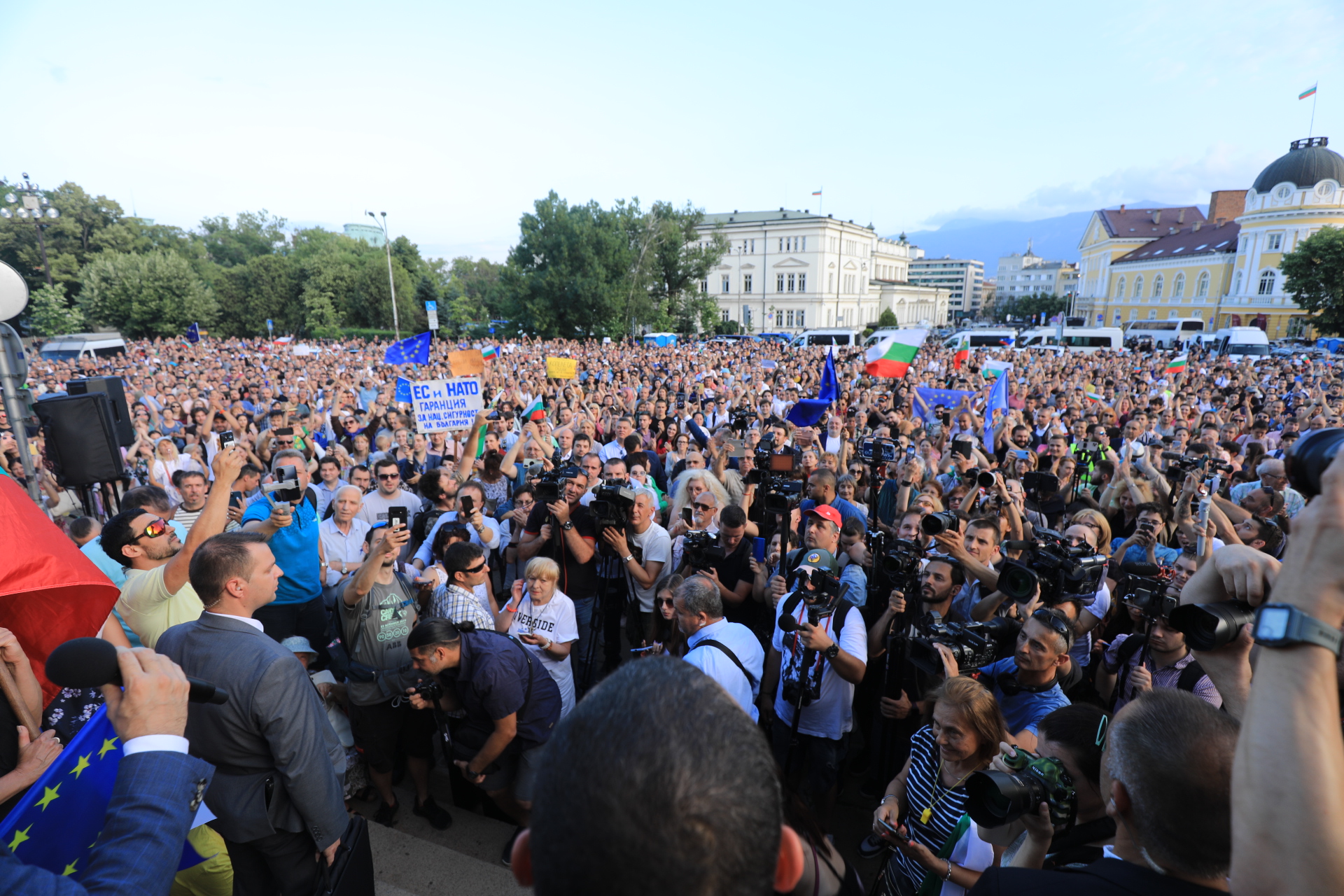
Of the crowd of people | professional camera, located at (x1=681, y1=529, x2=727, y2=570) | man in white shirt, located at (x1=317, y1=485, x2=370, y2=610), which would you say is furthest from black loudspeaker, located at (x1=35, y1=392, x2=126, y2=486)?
professional camera, located at (x1=681, y1=529, x2=727, y2=570)

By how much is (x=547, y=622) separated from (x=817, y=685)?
5.22 ft

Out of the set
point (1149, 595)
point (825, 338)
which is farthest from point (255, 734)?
point (825, 338)

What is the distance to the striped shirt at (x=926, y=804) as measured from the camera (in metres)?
2.46

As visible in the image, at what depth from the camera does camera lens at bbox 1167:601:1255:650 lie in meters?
1.41

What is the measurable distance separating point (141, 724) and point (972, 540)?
4220 mm

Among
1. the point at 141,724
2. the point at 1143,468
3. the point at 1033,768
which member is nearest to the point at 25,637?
the point at 141,724

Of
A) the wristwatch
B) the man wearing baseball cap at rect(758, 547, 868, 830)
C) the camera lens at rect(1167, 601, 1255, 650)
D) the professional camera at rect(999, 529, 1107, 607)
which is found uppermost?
the wristwatch

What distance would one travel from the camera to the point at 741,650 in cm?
312

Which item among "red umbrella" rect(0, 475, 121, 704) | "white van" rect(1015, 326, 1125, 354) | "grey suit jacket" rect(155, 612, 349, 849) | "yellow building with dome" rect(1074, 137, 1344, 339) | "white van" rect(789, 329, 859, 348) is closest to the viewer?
"red umbrella" rect(0, 475, 121, 704)

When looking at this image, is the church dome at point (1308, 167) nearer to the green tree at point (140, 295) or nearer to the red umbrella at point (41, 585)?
the red umbrella at point (41, 585)

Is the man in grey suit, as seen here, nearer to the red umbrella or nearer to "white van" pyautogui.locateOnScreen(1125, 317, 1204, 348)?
the red umbrella

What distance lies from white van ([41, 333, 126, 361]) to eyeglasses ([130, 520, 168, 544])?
112ft

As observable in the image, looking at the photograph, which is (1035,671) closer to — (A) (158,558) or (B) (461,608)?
(B) (461,608)

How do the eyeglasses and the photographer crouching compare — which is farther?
the eyeglasses
